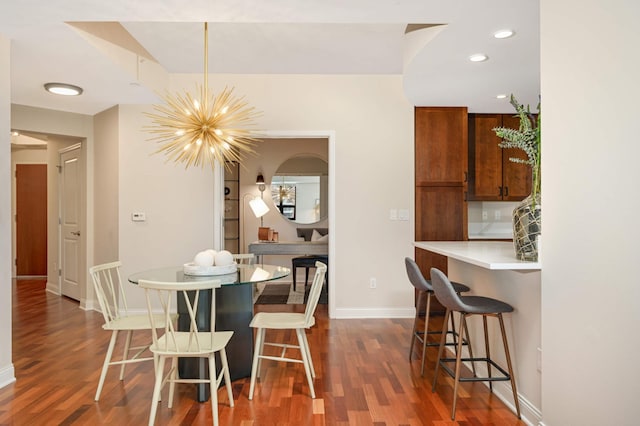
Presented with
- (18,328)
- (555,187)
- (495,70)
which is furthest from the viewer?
(18,328)

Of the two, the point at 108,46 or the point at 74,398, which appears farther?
the point at 108,46

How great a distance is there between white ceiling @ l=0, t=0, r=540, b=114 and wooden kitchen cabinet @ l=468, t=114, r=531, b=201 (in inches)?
8.1

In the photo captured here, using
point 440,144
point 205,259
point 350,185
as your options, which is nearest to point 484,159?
point 440,144

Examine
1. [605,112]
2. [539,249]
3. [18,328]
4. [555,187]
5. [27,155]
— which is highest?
[27,155]

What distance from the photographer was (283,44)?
12.1ft

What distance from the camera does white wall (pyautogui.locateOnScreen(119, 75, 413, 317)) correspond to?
4570 millimetres

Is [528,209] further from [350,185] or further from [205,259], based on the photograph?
[350,185]

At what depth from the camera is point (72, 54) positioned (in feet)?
10.2

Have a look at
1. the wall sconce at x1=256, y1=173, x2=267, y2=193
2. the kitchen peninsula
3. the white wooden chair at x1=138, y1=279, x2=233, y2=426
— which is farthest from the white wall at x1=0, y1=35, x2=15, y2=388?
the wall sconce at x1=256, y1=173, x2=267, y2=193

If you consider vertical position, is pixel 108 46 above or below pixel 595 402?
above

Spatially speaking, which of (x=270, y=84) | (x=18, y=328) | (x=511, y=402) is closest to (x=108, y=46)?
(x=270, y=84)

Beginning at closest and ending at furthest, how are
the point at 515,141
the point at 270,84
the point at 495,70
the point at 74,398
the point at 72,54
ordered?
the point at 515,141, the point at 74,398, the point at 72,54, the point at 495,70, the point at 270,84

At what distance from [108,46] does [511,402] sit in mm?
3743

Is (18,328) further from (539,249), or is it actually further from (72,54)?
(539,249)
